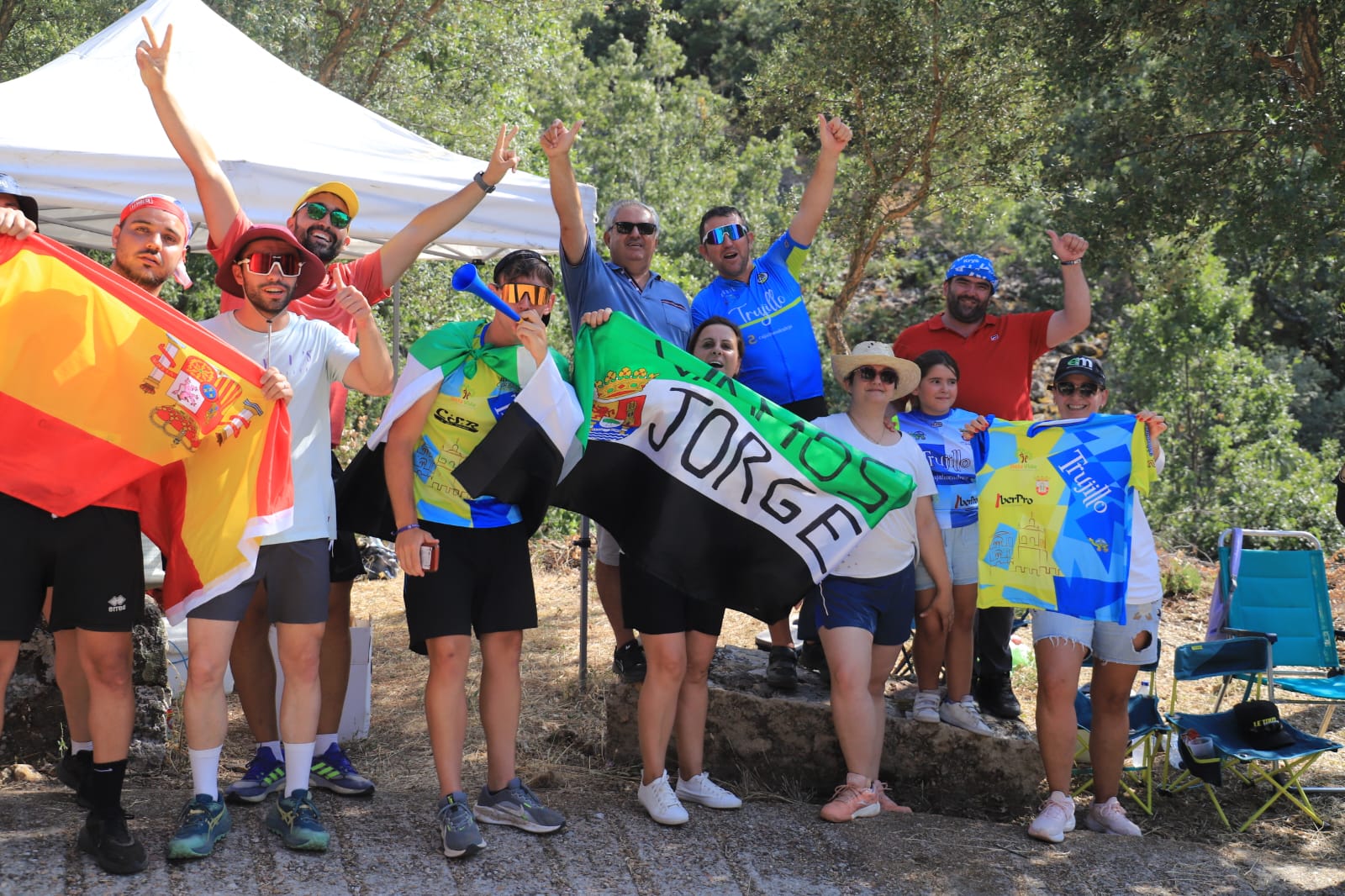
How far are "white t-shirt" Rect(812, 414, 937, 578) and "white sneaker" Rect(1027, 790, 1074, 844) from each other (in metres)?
1.10

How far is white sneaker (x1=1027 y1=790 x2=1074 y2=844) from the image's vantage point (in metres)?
4.46

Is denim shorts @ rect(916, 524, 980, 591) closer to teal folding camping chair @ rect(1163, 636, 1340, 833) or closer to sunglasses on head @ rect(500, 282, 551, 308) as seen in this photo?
teal folding camping chair @ rect(1163, 636, 1340, 833)

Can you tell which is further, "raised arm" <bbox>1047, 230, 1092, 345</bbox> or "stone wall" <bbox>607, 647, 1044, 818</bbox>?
"raised arm" <bbox>1047, 230, 1092, 345</bbox>

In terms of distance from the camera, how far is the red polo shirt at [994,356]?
5.29m

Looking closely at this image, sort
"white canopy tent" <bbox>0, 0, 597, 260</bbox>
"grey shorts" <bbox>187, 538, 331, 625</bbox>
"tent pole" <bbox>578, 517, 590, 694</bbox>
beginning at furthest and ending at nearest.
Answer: "tent pole" <bbox>578, 517, 590, 694</bbox>, "white canopy tent" <bbox>0, 0, 597, 260</bbox>, "grey shorts" <bbox>187, 538, 331, 625</bbox>

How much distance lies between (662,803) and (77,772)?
201 centimetres

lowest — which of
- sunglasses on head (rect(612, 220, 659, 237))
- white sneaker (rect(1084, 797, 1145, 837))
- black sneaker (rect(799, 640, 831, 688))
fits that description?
white sneaker (rect(1084, 797, 1145, 837))

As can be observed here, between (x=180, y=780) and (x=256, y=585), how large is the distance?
4.57 ft

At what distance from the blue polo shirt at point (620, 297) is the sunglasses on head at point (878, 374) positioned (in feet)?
2.43

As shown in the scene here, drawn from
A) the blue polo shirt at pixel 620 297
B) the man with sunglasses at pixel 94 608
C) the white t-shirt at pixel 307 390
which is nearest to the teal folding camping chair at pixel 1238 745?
the blue polo shirt at pixel 620 297

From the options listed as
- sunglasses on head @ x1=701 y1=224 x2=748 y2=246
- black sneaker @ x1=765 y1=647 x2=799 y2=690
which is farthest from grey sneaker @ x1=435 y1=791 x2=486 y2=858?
sunglasses on head @ x1=701 y1=224 x2=748 y2=246

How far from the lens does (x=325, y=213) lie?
426 centimetres

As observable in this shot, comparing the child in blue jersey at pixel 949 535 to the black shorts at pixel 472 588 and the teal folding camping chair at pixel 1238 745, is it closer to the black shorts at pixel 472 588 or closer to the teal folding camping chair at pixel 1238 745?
the teal folding camping chair at pixel 1238 745

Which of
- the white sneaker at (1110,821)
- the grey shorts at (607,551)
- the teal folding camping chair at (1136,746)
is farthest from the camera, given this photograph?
the teal folding camping chair at (1136,746)
